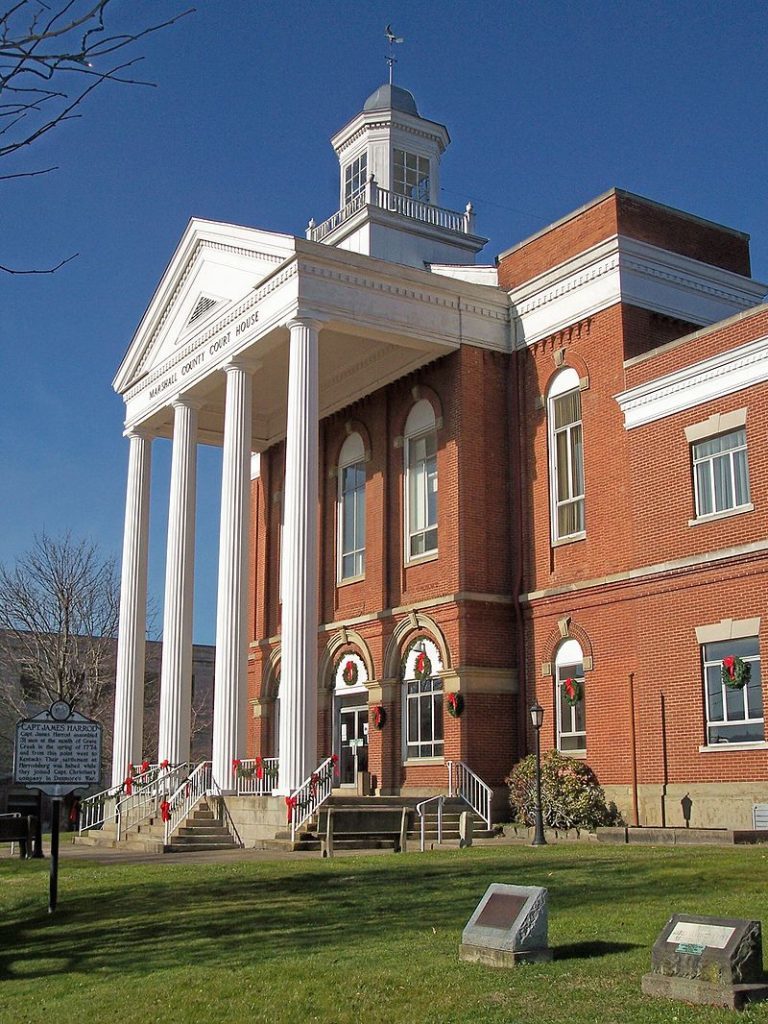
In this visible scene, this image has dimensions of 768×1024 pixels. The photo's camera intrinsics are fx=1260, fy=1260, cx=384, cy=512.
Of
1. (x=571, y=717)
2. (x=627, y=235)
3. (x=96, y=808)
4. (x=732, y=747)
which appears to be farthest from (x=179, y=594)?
(x=732, y=747)

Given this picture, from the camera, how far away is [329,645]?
3544cm

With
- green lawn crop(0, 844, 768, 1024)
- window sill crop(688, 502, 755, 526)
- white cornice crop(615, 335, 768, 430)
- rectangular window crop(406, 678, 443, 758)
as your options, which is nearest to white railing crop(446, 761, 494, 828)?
rectangular window crop(406, 678, 443, 758)

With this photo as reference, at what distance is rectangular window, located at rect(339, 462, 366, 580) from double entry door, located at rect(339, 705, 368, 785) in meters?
3.80

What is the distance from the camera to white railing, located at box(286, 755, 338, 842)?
85.1 feet

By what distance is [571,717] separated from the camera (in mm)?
28641

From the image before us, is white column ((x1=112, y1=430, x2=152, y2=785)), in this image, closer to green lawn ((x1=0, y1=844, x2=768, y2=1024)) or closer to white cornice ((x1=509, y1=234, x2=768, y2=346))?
white cornice ((x1=509, y1=234, x2=768, y2=346))

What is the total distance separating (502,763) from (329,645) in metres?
7.46

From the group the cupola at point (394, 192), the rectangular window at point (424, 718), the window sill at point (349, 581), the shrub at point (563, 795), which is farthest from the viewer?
the cupola at point (394, 192)

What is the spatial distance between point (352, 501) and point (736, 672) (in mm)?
14925

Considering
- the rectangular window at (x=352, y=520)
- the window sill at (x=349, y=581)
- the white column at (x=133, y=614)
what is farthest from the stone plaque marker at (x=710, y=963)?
the white column at (x=133, y=614)

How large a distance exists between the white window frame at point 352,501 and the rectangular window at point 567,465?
676cm

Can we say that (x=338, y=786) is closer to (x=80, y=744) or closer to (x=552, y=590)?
(x=552, y=590)

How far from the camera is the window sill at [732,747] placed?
923 inches

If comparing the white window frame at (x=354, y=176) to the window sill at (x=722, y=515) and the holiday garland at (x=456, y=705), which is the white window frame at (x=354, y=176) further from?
the window sill at (x=722, y=515)
